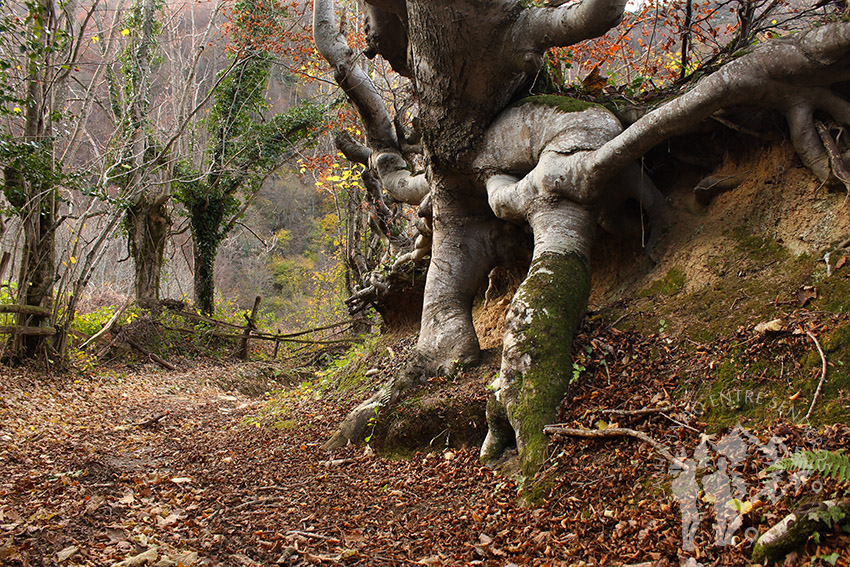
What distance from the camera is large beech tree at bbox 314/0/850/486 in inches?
130

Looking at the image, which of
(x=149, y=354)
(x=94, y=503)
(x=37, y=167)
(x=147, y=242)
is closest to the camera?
(x=94, y=503)

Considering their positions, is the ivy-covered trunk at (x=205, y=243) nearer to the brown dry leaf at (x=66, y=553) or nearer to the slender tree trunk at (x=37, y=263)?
the slender tree trunk at (x=37, y=263)

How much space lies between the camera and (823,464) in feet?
5.78

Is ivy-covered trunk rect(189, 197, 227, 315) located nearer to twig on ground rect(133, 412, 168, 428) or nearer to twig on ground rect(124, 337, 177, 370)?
twig on ground rect(124, 337, 177, 370)

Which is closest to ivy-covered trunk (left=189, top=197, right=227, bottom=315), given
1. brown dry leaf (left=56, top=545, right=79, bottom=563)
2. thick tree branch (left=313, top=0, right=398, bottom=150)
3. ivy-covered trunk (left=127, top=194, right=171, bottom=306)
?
ivy-covered trunk (left=127, top=194, right=171, bottom=306)

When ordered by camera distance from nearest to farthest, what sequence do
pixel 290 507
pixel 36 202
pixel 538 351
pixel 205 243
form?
1. pixel 290 507
2. pixel 538 351
3. pixel 36 202
4. pixel 205 243

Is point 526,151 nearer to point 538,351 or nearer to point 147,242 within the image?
point 538,351

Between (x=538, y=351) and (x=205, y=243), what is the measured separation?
47.3ft

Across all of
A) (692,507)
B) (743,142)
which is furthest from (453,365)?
(743,142)

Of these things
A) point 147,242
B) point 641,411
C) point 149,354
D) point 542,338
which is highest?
point 147,242

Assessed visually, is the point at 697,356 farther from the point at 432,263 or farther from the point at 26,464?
the point at 26,464

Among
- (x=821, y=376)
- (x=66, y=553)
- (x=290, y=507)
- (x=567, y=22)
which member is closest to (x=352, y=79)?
(x=567, y=22)

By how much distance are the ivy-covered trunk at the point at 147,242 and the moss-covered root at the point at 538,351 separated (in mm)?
11904

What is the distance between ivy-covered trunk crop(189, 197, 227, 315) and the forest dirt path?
33.4 feet
